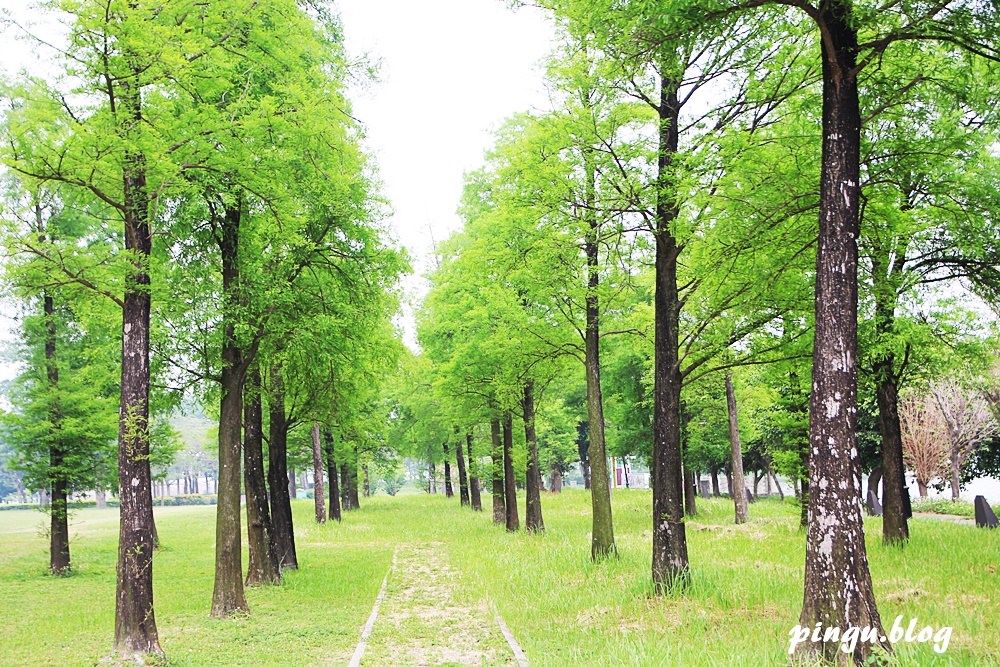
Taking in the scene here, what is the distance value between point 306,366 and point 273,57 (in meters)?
5.41

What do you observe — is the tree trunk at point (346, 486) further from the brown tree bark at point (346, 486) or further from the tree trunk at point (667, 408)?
the tree trunk at point (667, 408)

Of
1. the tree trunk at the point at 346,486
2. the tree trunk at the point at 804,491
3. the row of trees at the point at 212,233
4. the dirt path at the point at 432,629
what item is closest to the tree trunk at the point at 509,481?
the row of trees at the point at 212,233

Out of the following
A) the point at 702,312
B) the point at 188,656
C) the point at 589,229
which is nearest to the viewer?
the point at 188,656

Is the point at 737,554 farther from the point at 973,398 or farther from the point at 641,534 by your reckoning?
the point at 973,398

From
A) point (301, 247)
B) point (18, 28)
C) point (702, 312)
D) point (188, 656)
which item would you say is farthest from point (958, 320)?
point (18, 28)

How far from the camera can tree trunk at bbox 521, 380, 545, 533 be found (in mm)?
20422

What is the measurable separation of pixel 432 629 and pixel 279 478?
763 cm

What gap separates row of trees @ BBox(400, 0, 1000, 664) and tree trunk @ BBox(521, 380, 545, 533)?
2.76 m

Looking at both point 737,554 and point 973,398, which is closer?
point 737,554

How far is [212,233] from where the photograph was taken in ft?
38.8

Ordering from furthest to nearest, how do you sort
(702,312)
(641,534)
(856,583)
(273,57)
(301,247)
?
Result: (641,534)
(702,312)
(301,247)
(273,57)
(856,583)

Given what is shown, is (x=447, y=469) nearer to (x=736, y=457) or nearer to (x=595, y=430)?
(x=736, y=457)

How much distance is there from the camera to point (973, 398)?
28219 millimetres

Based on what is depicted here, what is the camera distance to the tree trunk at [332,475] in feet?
105
